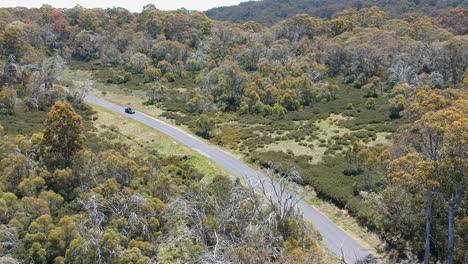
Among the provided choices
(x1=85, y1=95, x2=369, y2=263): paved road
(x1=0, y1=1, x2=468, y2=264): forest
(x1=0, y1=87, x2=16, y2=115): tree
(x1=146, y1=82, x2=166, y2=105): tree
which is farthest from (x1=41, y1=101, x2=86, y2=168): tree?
(x1=146, y1=82, x2=166, y2=105): tree

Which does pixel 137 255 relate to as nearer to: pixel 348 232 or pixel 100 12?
pixel 348 232

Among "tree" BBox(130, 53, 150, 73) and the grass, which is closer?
the grass

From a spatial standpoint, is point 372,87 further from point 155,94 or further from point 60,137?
point 60,137

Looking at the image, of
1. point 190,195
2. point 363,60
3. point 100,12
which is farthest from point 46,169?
point 100,12

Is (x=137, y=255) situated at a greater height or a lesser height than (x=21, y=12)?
lesser

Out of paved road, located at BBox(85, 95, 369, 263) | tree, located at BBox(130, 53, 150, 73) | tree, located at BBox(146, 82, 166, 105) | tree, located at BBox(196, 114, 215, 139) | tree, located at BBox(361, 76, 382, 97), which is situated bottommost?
paved road, located at BBox(85, 95, 369, 263)

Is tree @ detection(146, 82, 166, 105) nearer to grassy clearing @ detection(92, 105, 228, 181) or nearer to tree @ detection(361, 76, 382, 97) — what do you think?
grassy clearing @ detection(92, 105, 228, 181)

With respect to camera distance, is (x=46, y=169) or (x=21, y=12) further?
(x=21, y=12)

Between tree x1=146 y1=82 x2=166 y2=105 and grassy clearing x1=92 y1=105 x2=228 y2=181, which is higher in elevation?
tree x1=146 y1=82 x2=166 y2=105
